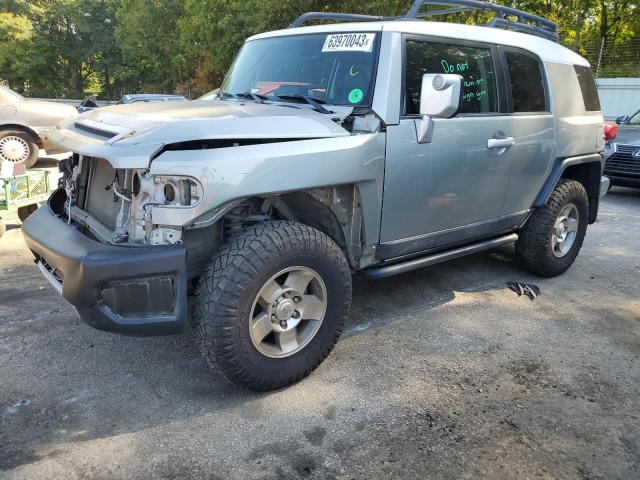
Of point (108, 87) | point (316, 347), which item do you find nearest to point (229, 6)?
point (316, 347)

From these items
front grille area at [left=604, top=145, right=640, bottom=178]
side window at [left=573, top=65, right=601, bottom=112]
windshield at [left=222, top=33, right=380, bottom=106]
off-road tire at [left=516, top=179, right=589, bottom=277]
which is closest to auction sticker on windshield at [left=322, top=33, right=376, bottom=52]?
windshield at [left=222, top=33, right=380, bottom=106]

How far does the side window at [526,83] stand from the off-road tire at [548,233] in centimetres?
83

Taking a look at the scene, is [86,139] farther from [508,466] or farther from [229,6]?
[229,6]

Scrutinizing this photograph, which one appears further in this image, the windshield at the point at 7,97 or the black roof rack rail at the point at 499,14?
the windshield at the point at 7,97

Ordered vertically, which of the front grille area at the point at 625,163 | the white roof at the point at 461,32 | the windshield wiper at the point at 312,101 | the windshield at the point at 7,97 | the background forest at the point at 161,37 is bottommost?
the front grille area at the point at 625,163

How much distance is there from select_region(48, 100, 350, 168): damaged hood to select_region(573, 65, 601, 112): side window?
2916 millimetres

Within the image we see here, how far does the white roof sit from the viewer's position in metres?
3.41

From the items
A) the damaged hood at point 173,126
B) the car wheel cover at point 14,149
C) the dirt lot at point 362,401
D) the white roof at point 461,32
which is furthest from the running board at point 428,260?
the car wheel cover at point 14,149

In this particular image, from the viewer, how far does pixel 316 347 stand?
10.3 ft

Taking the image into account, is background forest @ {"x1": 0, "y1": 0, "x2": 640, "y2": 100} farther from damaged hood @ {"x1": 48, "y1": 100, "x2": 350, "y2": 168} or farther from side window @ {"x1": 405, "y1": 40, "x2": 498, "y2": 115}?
damaged hood @ {"x1": 48, "y1": 100, "x2": 350, "y2": 168}

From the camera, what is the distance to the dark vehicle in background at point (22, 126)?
9102 mm

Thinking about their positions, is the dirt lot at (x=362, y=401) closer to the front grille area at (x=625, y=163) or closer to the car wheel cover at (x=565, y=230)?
the car wheel cover at (x=565, y=230)

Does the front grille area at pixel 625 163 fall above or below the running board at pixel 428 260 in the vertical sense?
above

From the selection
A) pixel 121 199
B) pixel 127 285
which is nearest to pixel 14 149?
pixel 121 199
